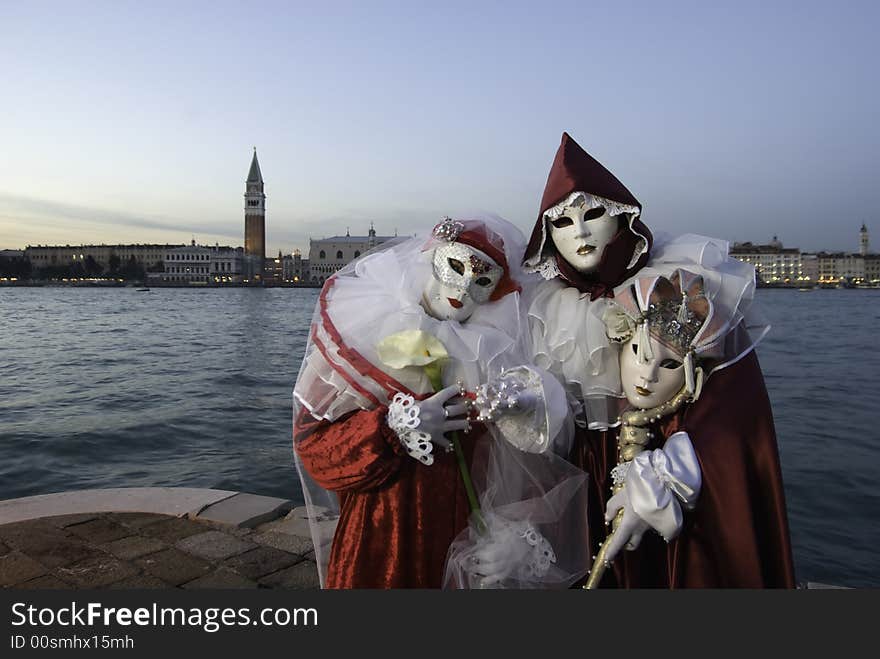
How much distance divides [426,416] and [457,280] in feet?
1.37

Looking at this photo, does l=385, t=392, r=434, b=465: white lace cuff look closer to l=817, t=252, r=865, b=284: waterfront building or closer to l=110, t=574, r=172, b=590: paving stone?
l=110, t=574, r=172, b=590: paving stone

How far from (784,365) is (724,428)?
16.0m

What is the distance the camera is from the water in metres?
5.71

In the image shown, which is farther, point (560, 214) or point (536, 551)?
point (560, 214)

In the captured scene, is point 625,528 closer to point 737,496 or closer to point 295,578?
point 737,496

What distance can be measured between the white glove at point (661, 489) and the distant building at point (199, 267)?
298ft

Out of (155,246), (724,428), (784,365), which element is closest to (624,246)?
(724,428)

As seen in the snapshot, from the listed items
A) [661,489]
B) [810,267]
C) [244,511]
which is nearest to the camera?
[661,489]

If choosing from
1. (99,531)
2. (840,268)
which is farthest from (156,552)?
(840,268)

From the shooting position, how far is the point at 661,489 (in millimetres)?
1713

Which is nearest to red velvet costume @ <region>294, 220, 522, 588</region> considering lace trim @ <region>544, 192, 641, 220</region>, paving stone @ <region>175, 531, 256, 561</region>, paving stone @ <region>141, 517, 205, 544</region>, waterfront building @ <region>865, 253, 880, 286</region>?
lace trim @ <region>544, 192, 641, 220</region>

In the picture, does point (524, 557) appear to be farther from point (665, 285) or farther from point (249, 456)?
point (249, 456)

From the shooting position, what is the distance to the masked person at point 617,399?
1751 mm

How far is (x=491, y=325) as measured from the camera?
1956 millimetres
